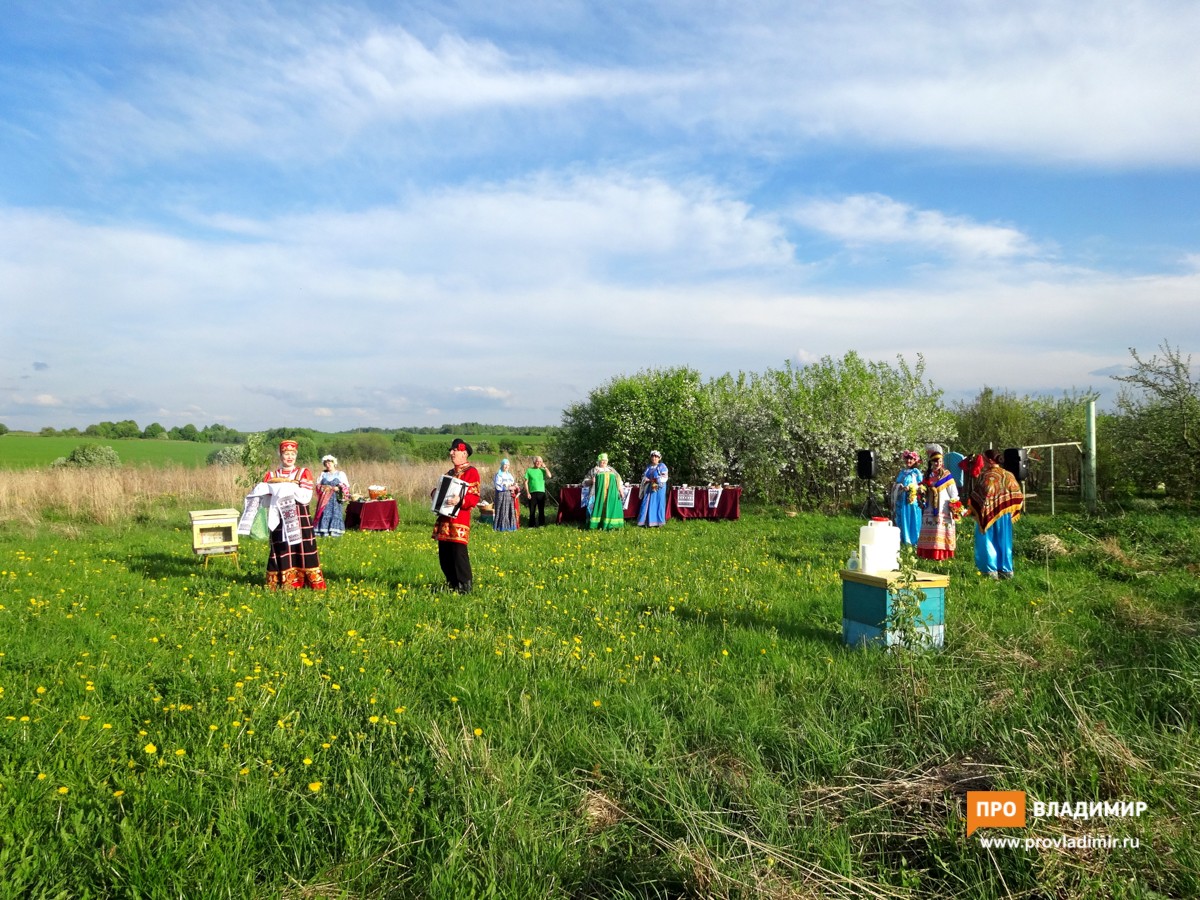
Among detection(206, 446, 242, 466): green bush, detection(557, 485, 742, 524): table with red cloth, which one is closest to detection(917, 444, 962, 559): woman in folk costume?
detection(557, 485, 742, 524): table with red cloth

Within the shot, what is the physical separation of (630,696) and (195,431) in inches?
2316

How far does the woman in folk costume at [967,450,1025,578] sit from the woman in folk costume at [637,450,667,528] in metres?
9.01

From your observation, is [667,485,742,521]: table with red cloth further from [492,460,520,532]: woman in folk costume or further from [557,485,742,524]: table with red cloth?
[492,460,520,532]: woman in folk costume

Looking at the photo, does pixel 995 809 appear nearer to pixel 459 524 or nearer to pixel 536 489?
pixel 459 524

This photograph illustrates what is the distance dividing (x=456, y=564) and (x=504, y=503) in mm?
9002

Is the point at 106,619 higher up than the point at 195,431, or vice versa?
the point at 195,431

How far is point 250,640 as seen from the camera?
6523 millimetres

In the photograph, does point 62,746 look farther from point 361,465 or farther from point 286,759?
point 361,465

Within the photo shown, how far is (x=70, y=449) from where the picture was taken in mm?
39969

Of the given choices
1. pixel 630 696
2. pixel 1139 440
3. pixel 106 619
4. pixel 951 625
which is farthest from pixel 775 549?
pixel 1139 440

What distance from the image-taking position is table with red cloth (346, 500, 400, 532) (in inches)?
706

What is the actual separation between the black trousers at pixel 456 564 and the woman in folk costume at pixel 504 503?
8663 millimetres

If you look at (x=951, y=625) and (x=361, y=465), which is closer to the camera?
(x=951, y=625)

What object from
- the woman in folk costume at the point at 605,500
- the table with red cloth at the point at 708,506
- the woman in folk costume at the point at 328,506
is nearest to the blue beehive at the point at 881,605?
the woman in folk costume at the point at 605,500
